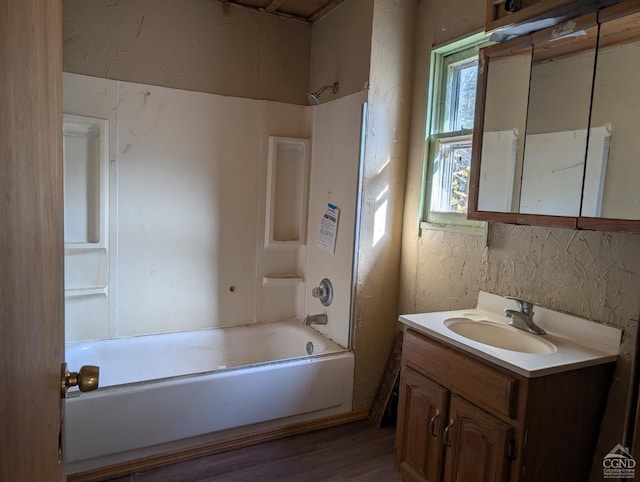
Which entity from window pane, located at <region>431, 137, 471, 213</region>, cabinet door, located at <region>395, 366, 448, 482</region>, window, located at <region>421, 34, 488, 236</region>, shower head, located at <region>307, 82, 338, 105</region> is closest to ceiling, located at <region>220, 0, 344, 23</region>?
shower head, located at <region>307, 82, 338, 105</region>

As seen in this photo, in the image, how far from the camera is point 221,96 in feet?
9.27

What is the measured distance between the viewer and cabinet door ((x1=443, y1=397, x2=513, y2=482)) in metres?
1.43

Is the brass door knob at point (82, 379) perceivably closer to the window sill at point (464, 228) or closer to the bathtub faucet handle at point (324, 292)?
the window sill at point (464, 228)

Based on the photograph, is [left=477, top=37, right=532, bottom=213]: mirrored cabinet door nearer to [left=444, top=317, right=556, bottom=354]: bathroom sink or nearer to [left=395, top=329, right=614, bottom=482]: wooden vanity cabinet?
[left=444, top=317, right=556, bottom=354]: bathroom sink

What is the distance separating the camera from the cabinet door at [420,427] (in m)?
1.72

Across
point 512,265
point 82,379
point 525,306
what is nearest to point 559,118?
point 512,265

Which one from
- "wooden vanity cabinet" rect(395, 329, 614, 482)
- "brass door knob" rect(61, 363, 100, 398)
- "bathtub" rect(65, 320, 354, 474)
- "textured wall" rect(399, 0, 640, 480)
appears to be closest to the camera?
"brass door knob" rect(61, 363, 100, 398)

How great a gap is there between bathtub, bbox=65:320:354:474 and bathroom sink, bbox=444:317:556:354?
0.85 m

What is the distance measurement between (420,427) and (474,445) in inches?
12.2

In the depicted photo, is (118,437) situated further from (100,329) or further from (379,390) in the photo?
(379,390)

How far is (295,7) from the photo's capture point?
9.37 feet

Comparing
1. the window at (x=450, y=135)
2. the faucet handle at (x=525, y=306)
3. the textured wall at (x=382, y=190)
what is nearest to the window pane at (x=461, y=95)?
the window at (x=450, y=135)

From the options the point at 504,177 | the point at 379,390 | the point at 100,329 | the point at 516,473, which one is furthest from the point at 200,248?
the point at 516,473

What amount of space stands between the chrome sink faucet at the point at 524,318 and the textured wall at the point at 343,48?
4.81 ft
